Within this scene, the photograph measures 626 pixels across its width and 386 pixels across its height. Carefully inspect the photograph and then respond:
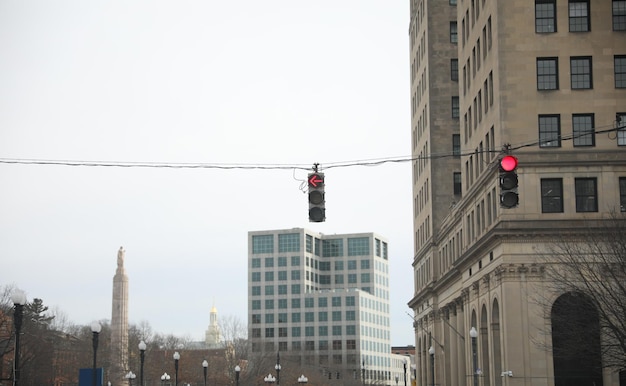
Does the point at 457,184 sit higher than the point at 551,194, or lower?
higher

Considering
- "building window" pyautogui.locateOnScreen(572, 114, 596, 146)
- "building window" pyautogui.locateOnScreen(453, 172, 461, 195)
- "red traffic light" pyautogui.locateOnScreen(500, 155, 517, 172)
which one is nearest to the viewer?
"red traffic light" pyautogui.locateOnScreen(500, 155, 517, 172)

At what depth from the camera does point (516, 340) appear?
2474 inches

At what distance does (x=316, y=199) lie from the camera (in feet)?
93.7

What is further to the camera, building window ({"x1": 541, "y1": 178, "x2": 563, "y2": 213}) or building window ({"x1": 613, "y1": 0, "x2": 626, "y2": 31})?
building window ({"x1": 613, "y1": 0, "x2": 626, "y2": 31})

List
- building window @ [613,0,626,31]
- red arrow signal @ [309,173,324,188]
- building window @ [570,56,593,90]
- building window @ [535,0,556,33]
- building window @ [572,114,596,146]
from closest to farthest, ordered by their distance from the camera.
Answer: red arrow signal @ [309,173,324,188] → building window @ [572,114,596,146] → building window @ [570,56,593,90] → building window @ [613,0,626,31] → building window @ [535,0,556,33]

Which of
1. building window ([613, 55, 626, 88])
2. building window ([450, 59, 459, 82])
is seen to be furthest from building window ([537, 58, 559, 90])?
building window ([450, 59, 459, 82])

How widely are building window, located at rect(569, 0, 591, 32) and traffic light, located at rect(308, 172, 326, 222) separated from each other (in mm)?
40283

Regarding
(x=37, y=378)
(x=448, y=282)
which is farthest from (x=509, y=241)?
(x=37, y=378)

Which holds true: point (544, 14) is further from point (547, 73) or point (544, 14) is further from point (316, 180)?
point (316, 180)

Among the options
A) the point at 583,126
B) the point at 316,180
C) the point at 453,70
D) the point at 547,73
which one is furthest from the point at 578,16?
the point at 316,180

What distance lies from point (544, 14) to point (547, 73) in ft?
12.9

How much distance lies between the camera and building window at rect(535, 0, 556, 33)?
6469 cm

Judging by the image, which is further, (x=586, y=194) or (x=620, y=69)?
(x=620, y=69)

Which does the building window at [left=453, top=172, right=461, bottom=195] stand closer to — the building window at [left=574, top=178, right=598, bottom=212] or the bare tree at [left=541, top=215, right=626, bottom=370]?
the building window at [left=574, top=178, right=598, bottom=212]
